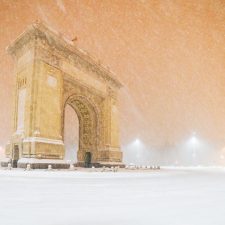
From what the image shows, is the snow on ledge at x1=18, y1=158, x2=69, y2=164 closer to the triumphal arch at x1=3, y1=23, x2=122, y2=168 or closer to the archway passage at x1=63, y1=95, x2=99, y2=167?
the triumphal arch at x1=3, y1=23, x2=122, y2=168

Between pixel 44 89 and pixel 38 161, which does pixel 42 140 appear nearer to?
pixel 38 161

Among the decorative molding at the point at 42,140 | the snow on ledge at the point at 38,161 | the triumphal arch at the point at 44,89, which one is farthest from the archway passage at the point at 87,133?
the snow on ledge at the point at 38,161

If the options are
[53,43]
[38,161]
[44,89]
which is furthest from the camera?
[53,43]

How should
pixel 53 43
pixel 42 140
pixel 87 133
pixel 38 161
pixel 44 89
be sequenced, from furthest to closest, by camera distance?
pixel 87 133, pixel 53 43, pixel 44 89, pixel 42 140, pixel 38 161

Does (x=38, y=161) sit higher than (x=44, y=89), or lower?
lower

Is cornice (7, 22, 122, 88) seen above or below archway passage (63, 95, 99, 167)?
above

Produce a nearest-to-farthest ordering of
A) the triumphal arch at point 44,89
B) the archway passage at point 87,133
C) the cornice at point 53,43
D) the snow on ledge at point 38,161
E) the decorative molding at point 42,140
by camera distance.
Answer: the snow on ledge at point 38,161, the decorative molding at point 42,140, the triumphal arch at point 44,89, the cornice at point 53,43, the archway passage at point 87,133

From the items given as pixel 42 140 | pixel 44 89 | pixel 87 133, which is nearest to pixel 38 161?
pixel 42 140

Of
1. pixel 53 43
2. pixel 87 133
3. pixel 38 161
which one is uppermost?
pixel 53 43

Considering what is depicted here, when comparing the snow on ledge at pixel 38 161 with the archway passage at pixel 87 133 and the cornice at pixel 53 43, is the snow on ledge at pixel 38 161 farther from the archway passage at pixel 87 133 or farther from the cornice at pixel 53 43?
the archway passage at pixel 87 133

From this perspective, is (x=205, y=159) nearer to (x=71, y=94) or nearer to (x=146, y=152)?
(x=146, y=152)

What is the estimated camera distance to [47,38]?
24.0 m

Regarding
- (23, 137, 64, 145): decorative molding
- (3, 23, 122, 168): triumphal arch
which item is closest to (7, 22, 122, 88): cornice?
(3, 23, 122, 168): triumphal arch

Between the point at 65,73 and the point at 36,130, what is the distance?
21.4ft
